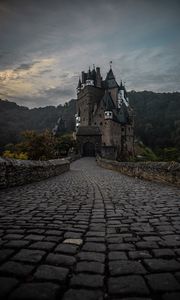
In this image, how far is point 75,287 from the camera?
5.88 ft

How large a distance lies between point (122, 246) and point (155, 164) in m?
8.17

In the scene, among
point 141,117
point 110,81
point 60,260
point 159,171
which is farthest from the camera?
point 141,117

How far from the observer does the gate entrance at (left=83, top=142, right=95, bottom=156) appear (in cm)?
6130

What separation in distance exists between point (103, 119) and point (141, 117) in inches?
2139

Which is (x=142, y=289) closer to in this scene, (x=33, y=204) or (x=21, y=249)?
(x=21, y=249)

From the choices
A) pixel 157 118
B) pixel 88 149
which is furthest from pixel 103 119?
pixel 157 118

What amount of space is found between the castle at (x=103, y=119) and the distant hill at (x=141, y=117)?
20552 millimetres

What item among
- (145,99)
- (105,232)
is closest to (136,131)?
(145,99)

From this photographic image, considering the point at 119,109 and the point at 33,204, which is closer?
the point at 33,204

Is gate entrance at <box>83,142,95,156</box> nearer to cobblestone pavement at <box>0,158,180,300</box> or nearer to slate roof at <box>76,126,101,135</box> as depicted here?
slate roof at <box>76,126,101,135</box>

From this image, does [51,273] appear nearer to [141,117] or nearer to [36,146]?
[36,146]

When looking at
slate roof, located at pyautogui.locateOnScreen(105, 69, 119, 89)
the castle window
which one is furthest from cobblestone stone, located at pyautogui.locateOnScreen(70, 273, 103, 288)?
slate roof, located at pyautogui.locateOnScreen(105, 69, 119, 89)

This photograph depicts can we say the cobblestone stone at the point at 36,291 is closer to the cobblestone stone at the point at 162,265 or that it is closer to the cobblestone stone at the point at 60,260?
the cobblestone stone at the point at 60,260

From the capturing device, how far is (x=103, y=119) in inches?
2454
